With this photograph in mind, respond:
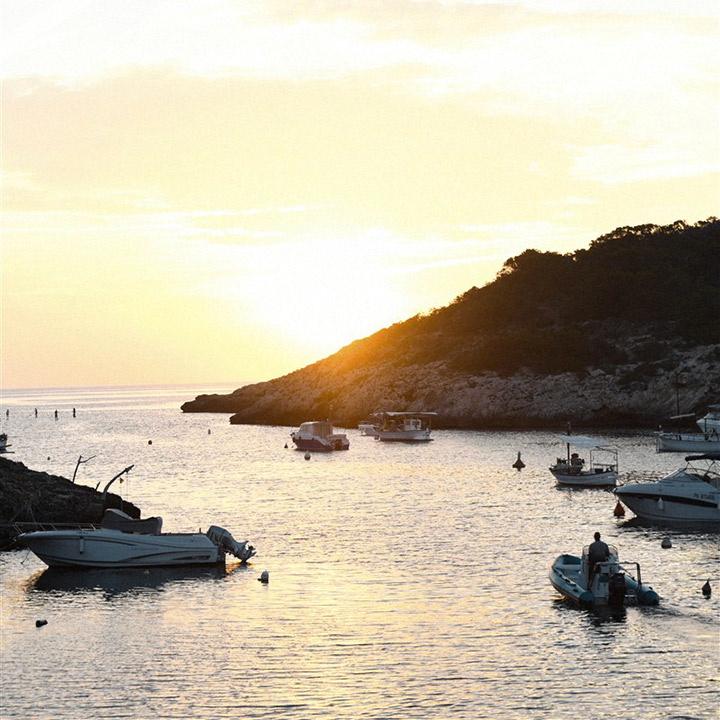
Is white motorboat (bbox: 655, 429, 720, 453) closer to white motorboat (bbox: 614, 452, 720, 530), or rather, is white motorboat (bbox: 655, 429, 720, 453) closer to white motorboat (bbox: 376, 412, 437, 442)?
white motorboat (bbox: 376, 412, 437, 442)

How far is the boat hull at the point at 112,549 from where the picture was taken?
A: 43.7 metres

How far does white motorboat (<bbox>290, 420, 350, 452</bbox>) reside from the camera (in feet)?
383

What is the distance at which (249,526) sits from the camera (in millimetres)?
57875

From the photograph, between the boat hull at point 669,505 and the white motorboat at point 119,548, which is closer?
the white motorboat at point 119,548

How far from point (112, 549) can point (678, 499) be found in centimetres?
3050

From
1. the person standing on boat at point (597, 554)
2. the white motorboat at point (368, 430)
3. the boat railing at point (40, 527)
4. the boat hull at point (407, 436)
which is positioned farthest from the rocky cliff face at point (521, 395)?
the person standing on boat at point (597, 554)

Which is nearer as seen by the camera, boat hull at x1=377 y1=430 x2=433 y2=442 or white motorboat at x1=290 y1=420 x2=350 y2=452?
white motorboat at x1=290 y1=420 x2=350 y2=452

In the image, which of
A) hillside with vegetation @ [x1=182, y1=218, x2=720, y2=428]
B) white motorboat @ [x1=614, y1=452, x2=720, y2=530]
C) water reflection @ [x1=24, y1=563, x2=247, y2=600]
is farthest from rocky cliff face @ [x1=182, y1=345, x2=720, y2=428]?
water reflection @ [x1=24, y1=563, x2=247, y2=600]

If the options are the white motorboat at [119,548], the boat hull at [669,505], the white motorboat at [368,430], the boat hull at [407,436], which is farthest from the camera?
the white motorboat at [368,430]

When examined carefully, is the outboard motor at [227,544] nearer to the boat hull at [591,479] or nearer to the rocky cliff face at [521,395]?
the boat hull at [591,479]

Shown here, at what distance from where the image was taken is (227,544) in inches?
1784

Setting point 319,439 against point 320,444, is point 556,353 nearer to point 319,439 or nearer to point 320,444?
point 319,439

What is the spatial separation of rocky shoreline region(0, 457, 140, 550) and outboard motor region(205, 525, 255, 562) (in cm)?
941

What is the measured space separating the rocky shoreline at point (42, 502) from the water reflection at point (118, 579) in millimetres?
6120
